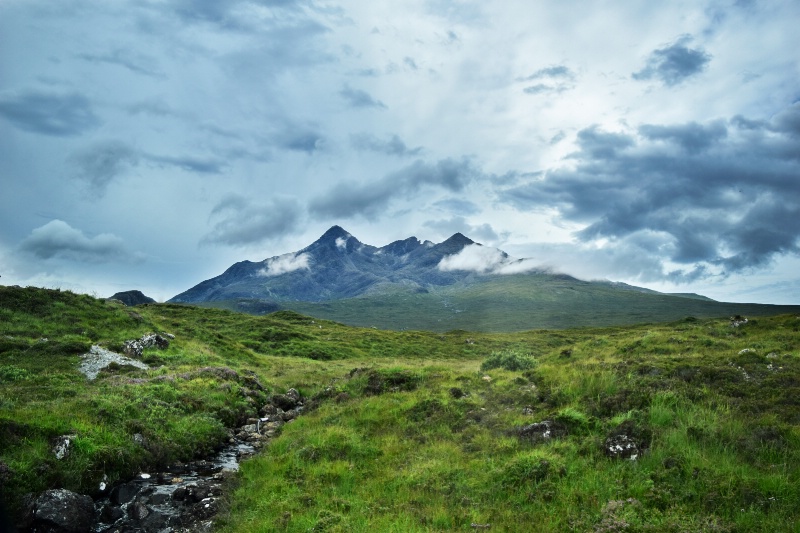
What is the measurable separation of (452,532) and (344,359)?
168 feet

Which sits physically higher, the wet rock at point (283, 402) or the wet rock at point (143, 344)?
the wet rock at point (143, 344)

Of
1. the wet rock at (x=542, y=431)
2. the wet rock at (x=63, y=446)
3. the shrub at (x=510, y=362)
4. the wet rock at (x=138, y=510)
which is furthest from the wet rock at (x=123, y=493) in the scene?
the shrub at (x=510, y=362)

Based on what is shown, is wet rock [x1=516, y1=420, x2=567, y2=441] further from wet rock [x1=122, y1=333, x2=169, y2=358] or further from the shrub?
wet rock [x1=122, y1=333, x2=169, y2=358]

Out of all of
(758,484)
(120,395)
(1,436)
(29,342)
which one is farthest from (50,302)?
(758,484)

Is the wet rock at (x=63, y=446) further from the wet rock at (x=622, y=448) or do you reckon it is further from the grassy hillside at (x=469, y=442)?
the wet rock at (x=622, y=448)

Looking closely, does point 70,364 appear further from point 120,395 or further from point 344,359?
point 344,359

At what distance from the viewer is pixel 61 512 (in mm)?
11383

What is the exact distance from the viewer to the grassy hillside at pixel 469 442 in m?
9.92

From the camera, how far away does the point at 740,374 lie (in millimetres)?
17109

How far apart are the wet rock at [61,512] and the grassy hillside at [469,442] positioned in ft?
2.86

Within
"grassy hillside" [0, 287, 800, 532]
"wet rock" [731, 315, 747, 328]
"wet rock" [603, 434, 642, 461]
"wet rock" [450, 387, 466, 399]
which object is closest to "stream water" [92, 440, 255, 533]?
"grassy hillside" [0, 287, 800, 532]

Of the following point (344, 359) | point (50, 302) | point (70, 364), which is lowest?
point (344, 359)

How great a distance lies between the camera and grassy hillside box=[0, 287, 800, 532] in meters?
9.92

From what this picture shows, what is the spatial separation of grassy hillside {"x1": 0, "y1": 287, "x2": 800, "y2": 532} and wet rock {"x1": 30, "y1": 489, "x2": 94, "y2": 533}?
872 mm
